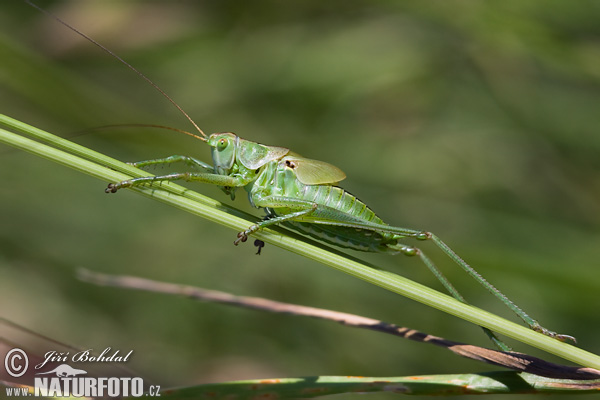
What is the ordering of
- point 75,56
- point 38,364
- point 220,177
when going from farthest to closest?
point 75,56 → point 220,177 → point 38,364

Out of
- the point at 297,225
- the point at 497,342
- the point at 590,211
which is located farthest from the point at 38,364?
the point at 590,211

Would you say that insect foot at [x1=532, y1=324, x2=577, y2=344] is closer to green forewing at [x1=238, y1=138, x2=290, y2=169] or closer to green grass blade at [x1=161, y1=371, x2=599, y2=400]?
green grass blade at [x1=161, y1=371, x2=599, y2=400]

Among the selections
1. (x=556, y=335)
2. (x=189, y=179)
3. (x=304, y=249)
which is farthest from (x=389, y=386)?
(x=189, y=179)

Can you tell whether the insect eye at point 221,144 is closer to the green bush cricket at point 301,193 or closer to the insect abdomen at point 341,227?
the green bush cricket at point 301,193

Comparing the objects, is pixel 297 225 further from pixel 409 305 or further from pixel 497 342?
pixel 409 305

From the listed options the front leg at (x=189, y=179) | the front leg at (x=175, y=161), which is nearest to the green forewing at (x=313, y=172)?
the front leg at (x=189, y=179)

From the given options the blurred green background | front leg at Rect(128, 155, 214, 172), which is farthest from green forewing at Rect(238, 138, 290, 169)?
the blurred green background
